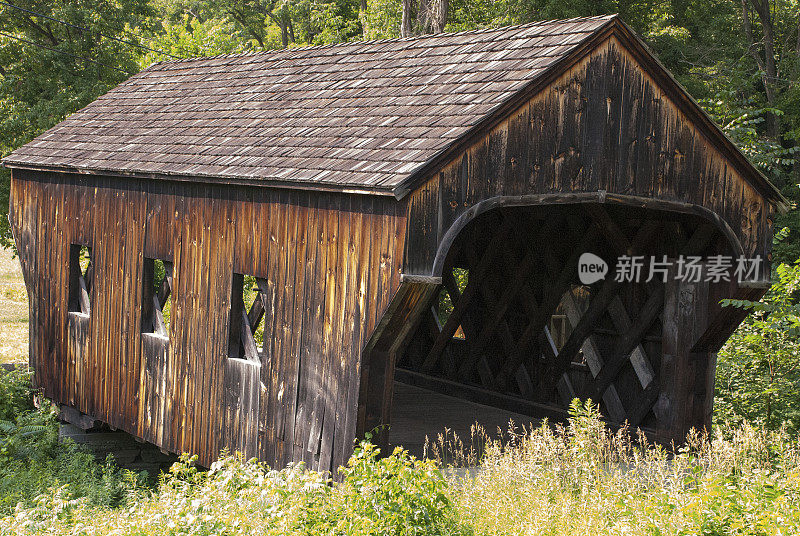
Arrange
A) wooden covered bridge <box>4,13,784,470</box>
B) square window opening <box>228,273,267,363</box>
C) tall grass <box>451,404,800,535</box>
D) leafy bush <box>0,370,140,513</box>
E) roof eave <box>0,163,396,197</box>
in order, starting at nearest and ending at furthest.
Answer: tall grass <box>451,404,800,535</box>, roof eave <box>0,163,396,197</box>, wooden covered bridge <box>4,13,784,470</box>, square window opening <box>228,273,267,363</box>, leafy bush <box>0,370,140,513</box>

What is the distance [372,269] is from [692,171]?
330 centimetres

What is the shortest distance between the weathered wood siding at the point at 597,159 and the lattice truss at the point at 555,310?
0.74 metres

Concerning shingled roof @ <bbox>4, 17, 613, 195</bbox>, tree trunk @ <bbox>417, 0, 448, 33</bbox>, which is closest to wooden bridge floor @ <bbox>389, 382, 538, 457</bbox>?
shingled roof @ <bbox>4, 17, 613, 195</bbox>

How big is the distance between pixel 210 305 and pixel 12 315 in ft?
67.9

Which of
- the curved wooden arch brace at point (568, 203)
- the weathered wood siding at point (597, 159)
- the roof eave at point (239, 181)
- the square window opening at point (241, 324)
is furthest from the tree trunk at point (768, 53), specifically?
the square window opening at point (241, 324)

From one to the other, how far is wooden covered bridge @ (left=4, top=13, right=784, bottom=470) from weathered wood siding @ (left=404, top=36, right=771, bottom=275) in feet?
0.07

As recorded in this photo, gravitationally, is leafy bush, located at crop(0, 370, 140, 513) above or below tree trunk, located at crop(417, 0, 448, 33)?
below

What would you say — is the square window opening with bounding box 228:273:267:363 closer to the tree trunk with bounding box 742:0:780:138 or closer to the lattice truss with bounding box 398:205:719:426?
the lattice truss with bounding box 398:205:719:426

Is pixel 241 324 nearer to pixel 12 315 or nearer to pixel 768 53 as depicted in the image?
pixel 768 53

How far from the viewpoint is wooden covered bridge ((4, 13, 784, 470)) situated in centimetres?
718

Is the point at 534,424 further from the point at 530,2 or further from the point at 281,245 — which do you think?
the point at 530,2

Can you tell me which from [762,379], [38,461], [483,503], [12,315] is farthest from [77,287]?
[12,315]

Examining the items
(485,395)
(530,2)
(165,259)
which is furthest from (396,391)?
(530,2)

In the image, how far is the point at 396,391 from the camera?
12438mm
